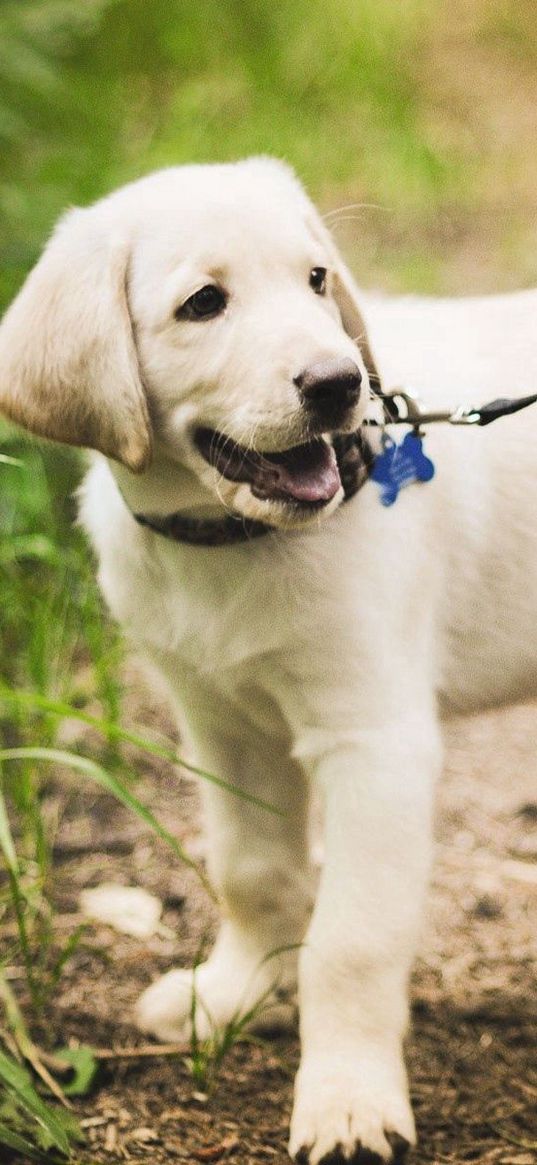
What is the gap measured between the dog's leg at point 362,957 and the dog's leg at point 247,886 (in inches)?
18.3

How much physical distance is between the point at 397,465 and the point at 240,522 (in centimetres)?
33

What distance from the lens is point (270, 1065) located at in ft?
9.77

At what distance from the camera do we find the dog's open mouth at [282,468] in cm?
247

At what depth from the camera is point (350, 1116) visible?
99.9 inches

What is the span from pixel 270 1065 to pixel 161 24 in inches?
233

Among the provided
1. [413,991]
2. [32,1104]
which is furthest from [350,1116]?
[413,991]

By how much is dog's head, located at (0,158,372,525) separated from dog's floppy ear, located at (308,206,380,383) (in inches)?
4.0

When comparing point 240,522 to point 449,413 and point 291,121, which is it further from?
point 291,121

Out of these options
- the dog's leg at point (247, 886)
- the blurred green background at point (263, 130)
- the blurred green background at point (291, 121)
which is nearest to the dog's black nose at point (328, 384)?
the dog's leg at point (247, 886)

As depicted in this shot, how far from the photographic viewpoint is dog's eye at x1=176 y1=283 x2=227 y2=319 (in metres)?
2.53

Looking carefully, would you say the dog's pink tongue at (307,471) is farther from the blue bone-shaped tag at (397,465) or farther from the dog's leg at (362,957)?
the dog's leg at (362,957)

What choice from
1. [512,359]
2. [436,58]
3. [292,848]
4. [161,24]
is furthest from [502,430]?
[436,58]

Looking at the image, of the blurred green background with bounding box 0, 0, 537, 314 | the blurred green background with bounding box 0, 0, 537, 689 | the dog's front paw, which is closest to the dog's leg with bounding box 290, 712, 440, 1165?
the dog's front paw

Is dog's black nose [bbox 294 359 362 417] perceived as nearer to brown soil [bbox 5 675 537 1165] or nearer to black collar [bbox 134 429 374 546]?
black collar [bbox 134 429 374 546]
